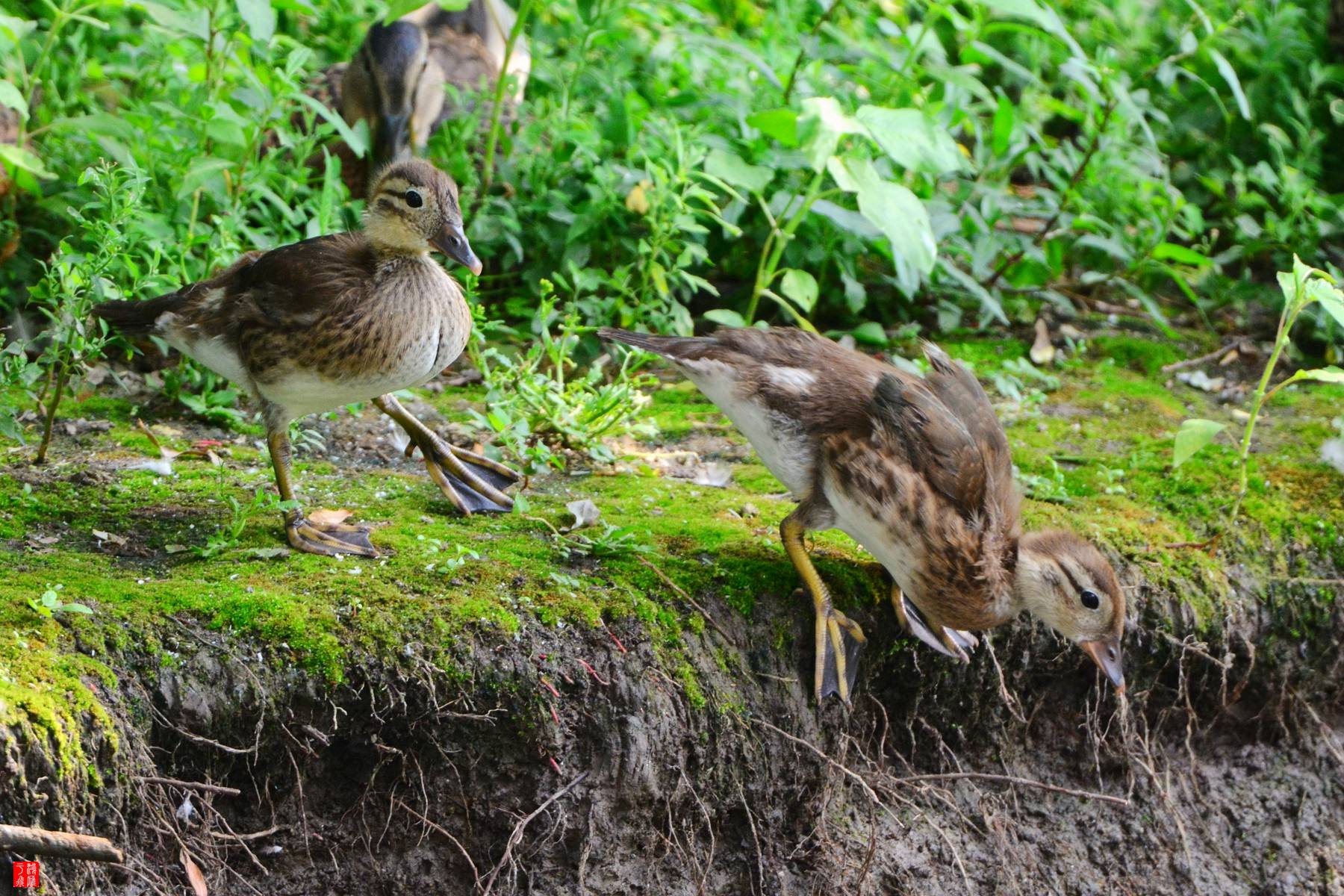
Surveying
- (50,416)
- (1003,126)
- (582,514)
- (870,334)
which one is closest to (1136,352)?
(1003,126)

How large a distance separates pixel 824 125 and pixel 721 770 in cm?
239

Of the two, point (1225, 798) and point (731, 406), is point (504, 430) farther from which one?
point (1225, 798)

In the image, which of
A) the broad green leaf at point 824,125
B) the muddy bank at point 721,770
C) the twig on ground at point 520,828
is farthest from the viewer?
the broad green leaf at point 824,125

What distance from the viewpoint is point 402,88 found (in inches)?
280

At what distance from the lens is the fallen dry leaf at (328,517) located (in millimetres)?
4094

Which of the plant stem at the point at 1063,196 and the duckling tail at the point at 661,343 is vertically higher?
the duckling tail at the point at 661,343

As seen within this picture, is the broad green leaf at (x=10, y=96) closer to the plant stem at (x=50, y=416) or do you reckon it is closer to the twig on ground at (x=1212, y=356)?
the plant stem at (x=50, y=416)

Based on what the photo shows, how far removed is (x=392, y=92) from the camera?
7.08 meters

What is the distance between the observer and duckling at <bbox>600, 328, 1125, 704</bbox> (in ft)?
12.5

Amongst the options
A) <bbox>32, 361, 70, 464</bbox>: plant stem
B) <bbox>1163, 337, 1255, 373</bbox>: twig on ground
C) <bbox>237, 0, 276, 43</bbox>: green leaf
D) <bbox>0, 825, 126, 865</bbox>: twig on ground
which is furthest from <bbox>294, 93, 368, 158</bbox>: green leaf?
<bbox>1163, 337, 1255, 373</bbox>: twig on ground

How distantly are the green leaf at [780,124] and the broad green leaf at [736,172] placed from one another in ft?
0.90

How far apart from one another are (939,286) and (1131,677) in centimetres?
259

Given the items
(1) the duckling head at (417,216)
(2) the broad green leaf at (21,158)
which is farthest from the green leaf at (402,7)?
(2) the broad green leaf at (21,158)

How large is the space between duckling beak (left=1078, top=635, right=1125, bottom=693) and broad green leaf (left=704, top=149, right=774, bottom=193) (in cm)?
257
